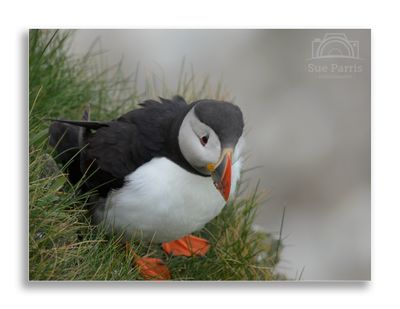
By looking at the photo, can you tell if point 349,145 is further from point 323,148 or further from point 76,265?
point 76,265

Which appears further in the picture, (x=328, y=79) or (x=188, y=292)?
(x=328, y=79)

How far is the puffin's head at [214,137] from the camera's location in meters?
5.05

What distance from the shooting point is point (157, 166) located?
5.38 m

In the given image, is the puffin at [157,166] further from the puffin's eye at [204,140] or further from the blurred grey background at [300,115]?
the blurred grey background at [300,115]

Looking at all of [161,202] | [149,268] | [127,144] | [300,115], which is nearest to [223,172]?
[161,202]

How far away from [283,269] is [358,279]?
0.48 m

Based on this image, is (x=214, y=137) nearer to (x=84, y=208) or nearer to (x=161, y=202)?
(x=161, y=202)

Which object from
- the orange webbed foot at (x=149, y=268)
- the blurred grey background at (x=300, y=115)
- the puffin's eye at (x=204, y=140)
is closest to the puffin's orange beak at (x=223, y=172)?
the puffin's eye at (x=204, y=140)

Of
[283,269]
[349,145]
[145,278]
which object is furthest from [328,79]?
[145,278]

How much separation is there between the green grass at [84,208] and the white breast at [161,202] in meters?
0.14

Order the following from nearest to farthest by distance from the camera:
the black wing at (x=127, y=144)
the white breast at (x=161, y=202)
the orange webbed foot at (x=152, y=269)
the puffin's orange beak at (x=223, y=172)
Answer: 1. the puffin's orange beak at (x=223, y=172)
2. the white breast at (x=161, y=202)
3. the black wing at (x=127, y=144)
4. the orange webbed foot at (x=152, y=269)

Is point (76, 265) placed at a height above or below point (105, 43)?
below

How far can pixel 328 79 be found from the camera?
6.04 meters

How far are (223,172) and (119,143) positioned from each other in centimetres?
75
